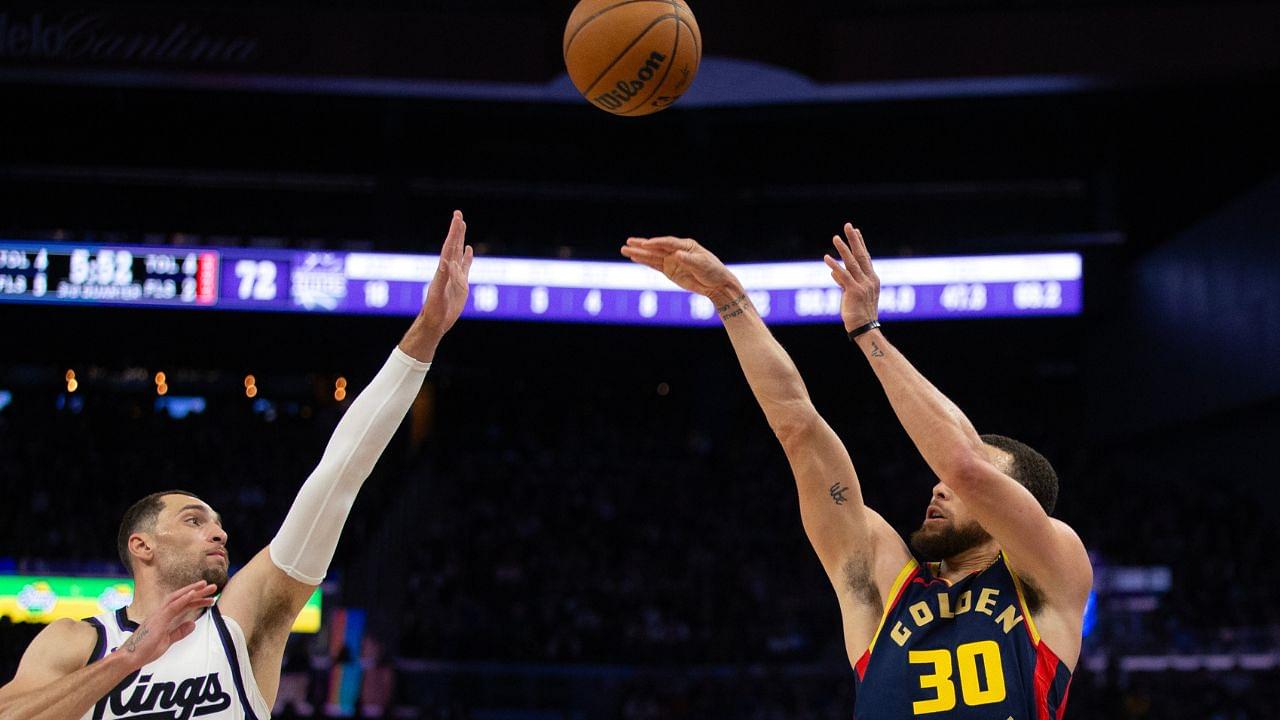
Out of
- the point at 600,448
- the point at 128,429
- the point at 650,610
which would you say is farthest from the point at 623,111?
the point at 128,429

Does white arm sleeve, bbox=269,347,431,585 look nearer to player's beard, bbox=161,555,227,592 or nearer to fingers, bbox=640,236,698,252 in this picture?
player's beard, bbox=161,555,227,592

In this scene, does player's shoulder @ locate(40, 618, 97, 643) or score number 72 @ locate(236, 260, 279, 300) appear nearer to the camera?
player's shoulder @ locate(40, 618, 97, 643)

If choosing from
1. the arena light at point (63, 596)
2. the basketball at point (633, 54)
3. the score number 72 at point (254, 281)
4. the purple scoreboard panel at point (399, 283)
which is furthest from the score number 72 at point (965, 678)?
the arena light at point (63, 596)

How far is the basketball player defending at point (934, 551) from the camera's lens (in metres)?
2.94

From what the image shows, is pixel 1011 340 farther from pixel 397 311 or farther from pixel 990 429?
pixel 397 311

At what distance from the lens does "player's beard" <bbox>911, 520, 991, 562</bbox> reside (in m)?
3.24

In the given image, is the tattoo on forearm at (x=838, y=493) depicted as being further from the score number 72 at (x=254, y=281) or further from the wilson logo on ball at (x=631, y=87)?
the score number 72 at (x=254, y=281)

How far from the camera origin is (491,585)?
16.1 meters

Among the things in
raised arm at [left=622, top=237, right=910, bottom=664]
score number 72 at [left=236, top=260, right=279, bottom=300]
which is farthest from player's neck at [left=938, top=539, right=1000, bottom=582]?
score number 72 at [left=236, top=260, right=279, bottom=300]

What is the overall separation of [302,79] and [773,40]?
503 cm

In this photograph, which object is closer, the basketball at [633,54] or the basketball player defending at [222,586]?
the basketball player defending at [222,586]

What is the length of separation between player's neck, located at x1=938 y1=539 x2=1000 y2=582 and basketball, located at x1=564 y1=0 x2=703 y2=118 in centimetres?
243

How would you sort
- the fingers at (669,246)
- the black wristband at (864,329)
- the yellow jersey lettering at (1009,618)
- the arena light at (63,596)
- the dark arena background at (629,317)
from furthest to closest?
the arena light at (63,596)
the dark arena background at (629,317)
the fingers at (669,246)
the black wristband at (864,329)
the yellow jersey lettering at (1009,618)

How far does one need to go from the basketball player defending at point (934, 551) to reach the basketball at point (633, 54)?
175 cm
